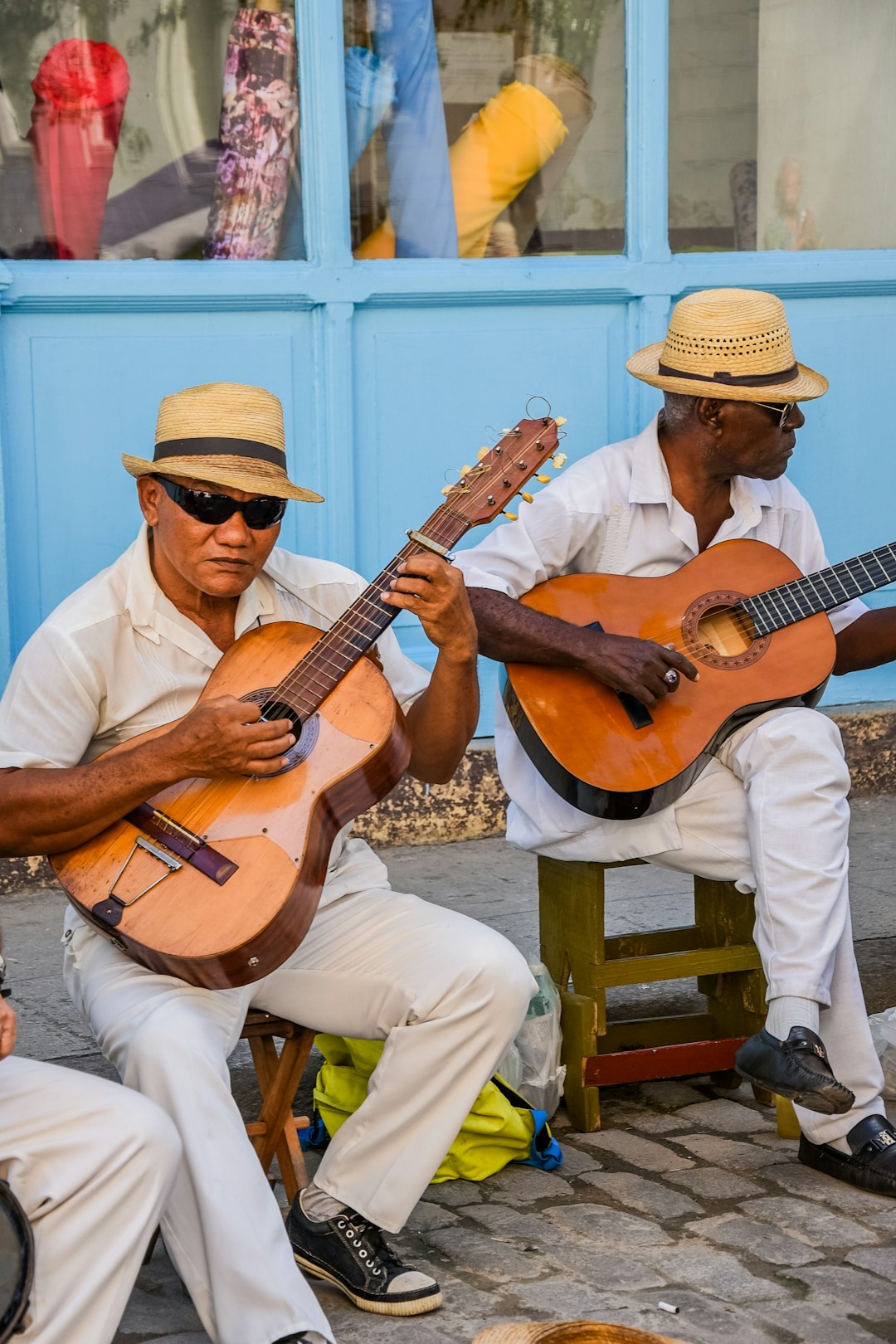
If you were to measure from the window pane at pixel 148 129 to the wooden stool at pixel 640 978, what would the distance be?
2328 mm

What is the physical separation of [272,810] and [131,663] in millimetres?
411

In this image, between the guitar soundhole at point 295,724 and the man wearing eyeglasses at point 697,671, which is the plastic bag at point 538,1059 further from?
the guitar soundhole at point 295,724

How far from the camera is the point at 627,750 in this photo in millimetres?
3832

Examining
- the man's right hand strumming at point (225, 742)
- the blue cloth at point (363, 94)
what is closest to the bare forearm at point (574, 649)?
the man's right hand strumming at point (225, 742)

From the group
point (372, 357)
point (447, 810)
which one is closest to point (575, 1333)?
point (447, 810)

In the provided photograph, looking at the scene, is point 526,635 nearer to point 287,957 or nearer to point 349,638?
point 349,638

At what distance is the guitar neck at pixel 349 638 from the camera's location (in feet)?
10.4

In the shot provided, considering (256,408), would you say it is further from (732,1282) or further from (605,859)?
(732,1282)

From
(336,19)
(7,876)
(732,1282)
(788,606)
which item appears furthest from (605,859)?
(336,19)

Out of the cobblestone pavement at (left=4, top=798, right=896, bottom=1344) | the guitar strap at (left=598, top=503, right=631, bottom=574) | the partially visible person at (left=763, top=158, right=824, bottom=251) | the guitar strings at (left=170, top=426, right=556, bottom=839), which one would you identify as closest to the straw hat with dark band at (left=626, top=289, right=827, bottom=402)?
the guitar strap at (left=598, top=503, right=631, bottom=574)

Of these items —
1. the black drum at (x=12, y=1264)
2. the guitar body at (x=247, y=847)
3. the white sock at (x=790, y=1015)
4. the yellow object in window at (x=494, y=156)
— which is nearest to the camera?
the black drum at (x=12, y=1264)

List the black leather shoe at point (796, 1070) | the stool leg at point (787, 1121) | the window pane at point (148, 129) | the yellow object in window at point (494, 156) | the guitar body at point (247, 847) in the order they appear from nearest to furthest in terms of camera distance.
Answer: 1. the guitar body at point (247, 847)
2. the black leather shoe at point (796, 1070)
3. the stool leg at point (787, 1121)
4. the window pane at point (148, 129)
5. the yellow object in window at point (494, 156)

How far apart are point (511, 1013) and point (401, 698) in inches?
26.5

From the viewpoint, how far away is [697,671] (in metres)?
3.88
